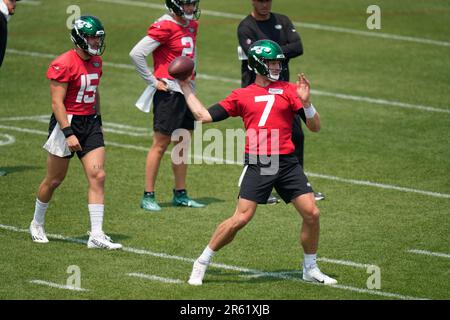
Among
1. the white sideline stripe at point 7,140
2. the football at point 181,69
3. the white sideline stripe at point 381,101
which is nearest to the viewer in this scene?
the football at point 181,69

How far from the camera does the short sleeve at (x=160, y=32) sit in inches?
508

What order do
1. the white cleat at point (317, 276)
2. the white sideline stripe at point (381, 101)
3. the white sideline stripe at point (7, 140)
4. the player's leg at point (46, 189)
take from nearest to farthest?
the white cleat at point (317, 276), the player's leg at point (46, 189), the white sideline stripe at point (7, 140), the white sideline stripe at point (381, 101)

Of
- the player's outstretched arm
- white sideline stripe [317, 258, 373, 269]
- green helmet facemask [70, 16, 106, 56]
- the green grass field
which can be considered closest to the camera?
the player's outstretched arm

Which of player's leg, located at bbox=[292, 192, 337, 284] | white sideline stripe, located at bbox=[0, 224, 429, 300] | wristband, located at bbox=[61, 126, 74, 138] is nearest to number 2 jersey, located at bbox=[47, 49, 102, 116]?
wristband, located at bbox=[61, 126, 74, 138]

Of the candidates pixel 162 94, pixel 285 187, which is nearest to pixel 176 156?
pixel 162 94

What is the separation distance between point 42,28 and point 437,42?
829cm

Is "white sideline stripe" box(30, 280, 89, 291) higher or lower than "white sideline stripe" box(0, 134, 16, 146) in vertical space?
higher

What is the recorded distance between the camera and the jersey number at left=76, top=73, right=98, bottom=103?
439 inches

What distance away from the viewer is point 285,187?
994 cm

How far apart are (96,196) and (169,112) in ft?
7.16

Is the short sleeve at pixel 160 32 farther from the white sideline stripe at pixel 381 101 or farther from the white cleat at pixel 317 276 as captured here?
the white sideline stripe at pixel 381 101

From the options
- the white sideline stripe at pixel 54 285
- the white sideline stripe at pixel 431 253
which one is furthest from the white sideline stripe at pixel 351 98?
the white sideline stripe at pixel 54 285

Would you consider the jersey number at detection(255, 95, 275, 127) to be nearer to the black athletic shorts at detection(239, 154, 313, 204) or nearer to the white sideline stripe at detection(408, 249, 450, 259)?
the black athletic shorts at detection(239, 154, 313, 204)

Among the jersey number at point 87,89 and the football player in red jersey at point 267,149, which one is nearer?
the football player in red jersey at point 267,149
